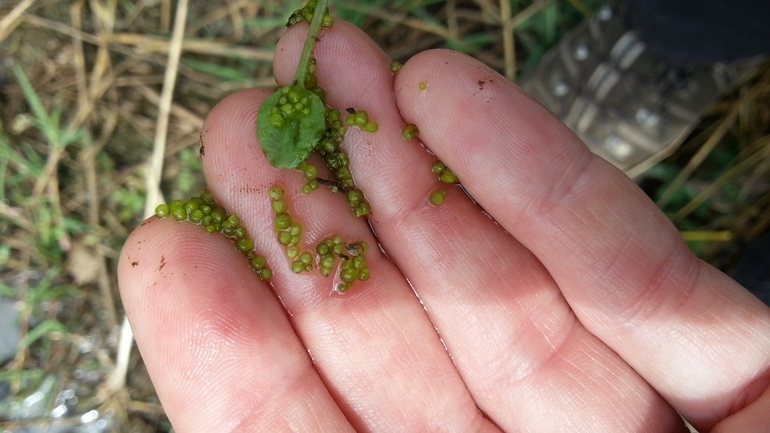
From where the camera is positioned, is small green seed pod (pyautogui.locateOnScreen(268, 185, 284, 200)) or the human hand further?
small green seed pod (pyautogui.locateOnScreen(268, 185, 284, 200))

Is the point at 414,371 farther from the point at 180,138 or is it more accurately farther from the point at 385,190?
the point at 180,138

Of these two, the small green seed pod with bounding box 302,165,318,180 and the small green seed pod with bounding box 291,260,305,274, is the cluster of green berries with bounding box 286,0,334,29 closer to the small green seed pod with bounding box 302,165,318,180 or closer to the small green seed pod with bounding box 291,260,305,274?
the small green seed pod with bounding box 302,165,318,180

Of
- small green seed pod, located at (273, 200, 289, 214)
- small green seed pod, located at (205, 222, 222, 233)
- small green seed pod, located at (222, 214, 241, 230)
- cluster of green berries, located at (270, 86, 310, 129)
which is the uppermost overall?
cluster of green berries, located at (270, 86, 310, 129)

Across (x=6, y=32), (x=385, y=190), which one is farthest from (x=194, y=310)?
(x=6, y=32)

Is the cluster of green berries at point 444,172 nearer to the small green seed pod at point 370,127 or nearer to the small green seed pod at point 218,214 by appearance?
the small green seed pod at point 370,127

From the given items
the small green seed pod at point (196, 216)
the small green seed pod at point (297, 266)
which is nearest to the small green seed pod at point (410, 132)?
the small green seed pod at point (297, 266)

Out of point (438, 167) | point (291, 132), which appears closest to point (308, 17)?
point (291, 132)

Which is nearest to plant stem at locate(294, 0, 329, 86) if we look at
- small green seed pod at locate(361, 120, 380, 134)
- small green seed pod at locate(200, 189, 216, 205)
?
small green seed pod at locate(361, 120, 380, 134)
